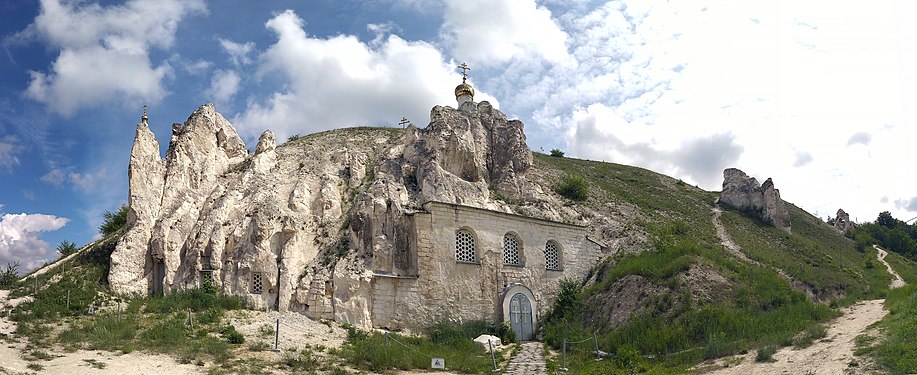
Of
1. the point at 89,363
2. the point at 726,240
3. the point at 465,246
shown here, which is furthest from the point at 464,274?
the point at 726,240

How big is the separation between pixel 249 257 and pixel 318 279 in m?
2.98

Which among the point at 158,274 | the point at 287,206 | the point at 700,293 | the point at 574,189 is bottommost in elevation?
the point at 700,293

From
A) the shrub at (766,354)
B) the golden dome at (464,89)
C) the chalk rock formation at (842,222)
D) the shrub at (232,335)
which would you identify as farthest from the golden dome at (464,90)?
the chalk rock formation at (842,222)

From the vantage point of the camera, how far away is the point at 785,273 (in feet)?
91.9

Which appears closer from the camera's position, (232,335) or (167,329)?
(167,329)

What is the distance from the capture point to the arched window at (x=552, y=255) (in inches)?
1112

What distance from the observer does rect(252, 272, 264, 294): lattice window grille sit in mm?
23452

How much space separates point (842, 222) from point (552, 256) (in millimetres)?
31483

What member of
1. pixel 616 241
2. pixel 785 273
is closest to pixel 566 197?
pixel 616 241

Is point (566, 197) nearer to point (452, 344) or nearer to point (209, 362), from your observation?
point (452, 344)

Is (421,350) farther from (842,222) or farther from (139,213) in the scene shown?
(842,222)

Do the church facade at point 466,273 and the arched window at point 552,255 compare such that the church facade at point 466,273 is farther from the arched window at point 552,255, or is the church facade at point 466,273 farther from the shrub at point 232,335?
the shrub at point 232,335

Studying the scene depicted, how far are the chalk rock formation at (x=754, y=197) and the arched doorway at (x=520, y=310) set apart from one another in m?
22.8

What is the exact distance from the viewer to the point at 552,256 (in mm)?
28516
